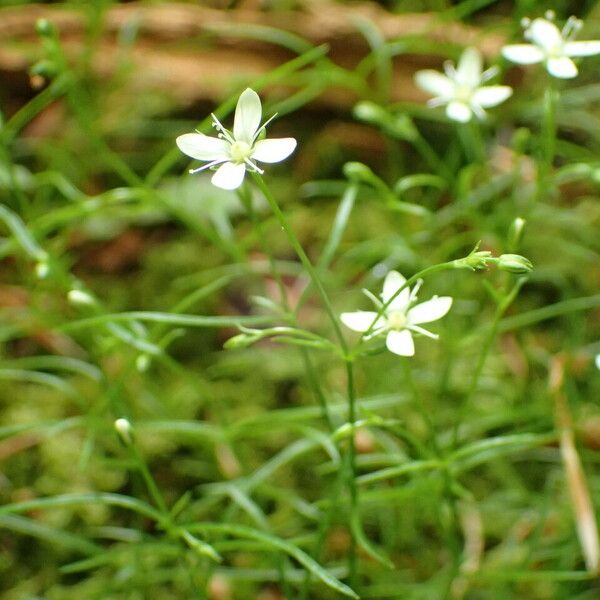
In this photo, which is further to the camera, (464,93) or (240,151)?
(464,93)

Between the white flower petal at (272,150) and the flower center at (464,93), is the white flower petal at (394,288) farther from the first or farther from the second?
the flower center at (464,93)

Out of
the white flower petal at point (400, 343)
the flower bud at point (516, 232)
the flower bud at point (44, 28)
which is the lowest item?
the white flower petal at point (400, 343)

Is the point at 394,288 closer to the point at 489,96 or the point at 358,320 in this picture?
the point at 358,320

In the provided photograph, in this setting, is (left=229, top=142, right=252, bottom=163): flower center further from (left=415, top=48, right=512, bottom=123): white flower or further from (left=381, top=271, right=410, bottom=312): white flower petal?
(left=415, top=48, right=512, bottom=123): white flower

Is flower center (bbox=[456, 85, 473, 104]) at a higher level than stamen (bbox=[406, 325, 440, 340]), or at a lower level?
higher

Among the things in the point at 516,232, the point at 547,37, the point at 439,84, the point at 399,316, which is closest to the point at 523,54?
the point at 547,37

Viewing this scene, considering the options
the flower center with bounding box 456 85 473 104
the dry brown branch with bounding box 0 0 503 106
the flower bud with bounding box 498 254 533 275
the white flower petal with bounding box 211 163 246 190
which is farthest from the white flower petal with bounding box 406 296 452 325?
the dry brown branch with bounding box 0 0 503 106

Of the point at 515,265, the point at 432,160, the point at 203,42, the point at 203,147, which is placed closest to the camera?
the point at 515,265

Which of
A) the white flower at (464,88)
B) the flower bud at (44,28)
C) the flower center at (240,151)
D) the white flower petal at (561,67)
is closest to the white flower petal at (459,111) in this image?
the white flower at (464,88)
